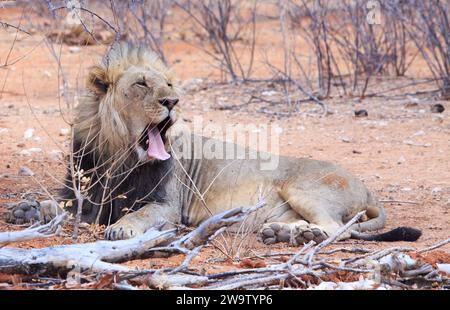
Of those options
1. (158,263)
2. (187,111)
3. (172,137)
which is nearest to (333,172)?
(172,137)

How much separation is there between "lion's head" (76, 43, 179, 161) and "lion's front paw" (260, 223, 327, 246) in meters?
0.78

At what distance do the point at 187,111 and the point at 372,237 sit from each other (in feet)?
14.6

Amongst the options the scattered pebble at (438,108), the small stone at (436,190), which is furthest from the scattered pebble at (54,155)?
the scattered pebble at (438,108)

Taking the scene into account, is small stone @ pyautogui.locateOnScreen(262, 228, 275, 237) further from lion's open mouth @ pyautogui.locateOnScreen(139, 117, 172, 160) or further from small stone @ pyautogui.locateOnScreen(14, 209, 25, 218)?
small stone @ pyautogui.locateOnScreen(14, 209, 25, 218)

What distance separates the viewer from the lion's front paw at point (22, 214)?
564 cm

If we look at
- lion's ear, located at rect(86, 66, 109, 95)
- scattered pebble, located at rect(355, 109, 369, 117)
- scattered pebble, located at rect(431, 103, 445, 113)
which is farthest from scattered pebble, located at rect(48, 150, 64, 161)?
scattered pebble, located at rect(431, 103, 445, 113)

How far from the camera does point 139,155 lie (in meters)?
5.61

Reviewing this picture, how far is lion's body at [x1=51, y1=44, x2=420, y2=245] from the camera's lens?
5.57 metres

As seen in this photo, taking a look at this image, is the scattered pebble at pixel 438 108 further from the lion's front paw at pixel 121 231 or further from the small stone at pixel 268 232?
the lion's front paw at pixel 121 231

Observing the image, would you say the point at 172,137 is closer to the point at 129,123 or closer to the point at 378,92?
the point at 129,123

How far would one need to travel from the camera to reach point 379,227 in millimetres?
6082
